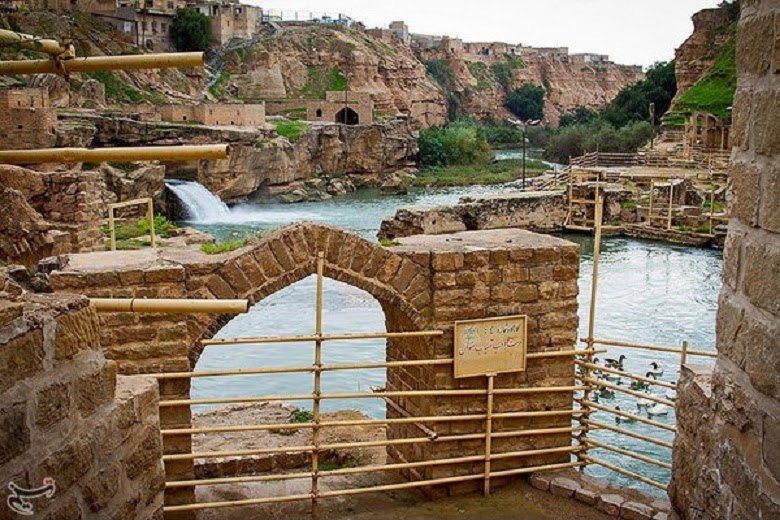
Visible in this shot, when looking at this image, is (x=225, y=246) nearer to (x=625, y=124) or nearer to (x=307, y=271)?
(x=307, y=271)

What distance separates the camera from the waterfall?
34.2 meters

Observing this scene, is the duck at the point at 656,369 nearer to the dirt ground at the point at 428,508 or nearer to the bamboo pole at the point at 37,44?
the dirt ground at the point at 428,508

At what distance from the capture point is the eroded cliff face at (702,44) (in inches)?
1988

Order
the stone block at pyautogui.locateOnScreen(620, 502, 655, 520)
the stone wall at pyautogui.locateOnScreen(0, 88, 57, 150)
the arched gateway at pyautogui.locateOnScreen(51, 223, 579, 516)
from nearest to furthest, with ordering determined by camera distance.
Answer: the arched gateway at pyautogui.locateOnScreen(51, 223, 579, 516) → the stone block at pyautogui.locateOnScreen(620, 502, 655, 520) → the stone wall at pyautogui.locateOnScreen(0, 88, 57, 150)

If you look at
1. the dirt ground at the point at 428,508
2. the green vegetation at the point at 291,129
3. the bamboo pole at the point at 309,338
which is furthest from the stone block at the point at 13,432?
the green vegetation at the point at 291,129

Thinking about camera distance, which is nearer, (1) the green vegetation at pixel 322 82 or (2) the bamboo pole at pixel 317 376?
(2) the bamboo pole at pixel 317 376

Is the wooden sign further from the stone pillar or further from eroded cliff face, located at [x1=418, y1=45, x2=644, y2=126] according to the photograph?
eroded cliff face, located at [x1=418, y1=45, x2=644, y2=126]

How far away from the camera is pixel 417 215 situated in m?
17.6

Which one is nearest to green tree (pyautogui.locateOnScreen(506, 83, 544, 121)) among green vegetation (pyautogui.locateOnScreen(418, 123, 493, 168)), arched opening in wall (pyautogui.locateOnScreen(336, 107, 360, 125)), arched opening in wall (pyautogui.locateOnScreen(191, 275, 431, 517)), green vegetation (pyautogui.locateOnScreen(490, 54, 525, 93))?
green vegetation (pyautogui.locateOnScreen(490, 54, 525, 93))

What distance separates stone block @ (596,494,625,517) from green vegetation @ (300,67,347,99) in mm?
63387

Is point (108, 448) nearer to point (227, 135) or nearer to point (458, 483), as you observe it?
point (458, 483)

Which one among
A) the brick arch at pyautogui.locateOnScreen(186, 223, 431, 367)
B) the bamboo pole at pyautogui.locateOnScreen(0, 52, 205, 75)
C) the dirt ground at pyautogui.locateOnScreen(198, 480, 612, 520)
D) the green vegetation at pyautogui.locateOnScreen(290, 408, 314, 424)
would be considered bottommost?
the green vegetation at pyautogui.locateOnScreen(290, 408, 314, 424)

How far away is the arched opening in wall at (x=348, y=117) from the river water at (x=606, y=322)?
25.2 metres

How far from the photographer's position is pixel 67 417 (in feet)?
7.96
